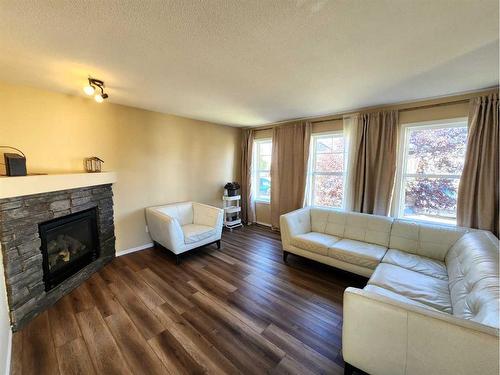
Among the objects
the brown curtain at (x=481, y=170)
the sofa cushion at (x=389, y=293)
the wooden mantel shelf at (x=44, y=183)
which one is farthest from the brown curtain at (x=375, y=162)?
the wooden mantel shelf at (x=44, y=183)

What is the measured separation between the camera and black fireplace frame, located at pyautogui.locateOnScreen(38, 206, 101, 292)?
217 centimetres

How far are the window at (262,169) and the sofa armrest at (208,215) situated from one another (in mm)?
1737

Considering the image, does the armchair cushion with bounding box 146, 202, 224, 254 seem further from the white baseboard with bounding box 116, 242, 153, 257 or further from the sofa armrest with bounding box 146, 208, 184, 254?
the white baseboard with bounding box 116, 242, 153, 257

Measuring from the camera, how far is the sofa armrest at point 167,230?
9.77ft

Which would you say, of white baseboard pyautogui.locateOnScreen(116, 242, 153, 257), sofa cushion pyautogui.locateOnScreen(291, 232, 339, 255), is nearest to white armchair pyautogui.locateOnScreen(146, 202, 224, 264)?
white baseboard pyautogui.locateOnScreen(116, 242, 153, 257)

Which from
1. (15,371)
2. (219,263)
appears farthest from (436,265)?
(15,371)

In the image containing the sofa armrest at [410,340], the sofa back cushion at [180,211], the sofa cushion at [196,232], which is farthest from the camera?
the sofa back cushion at [180,211]

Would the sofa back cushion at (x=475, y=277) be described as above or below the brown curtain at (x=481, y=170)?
below

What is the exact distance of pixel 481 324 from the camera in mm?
1023

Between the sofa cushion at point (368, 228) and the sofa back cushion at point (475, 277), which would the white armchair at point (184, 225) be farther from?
the sofa back cushion at point (475, 277)

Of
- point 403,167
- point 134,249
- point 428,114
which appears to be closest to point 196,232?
point 134,249

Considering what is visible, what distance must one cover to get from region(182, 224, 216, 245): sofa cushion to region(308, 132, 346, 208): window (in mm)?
2103

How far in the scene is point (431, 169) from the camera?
2.94 meters

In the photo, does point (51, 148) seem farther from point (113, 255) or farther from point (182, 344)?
point (182, 344)
